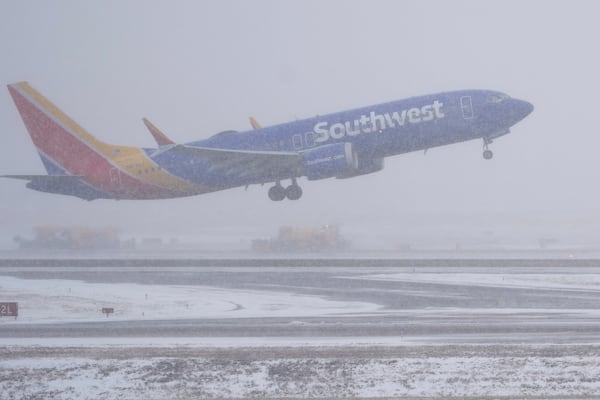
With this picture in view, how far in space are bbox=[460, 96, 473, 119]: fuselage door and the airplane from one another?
1.9 inches

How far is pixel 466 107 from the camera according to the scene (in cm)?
4462

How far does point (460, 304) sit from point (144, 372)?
1491cm

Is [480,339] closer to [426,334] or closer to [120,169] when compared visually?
[426,334]

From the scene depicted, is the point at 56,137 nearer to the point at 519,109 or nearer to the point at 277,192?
the point at 277,192

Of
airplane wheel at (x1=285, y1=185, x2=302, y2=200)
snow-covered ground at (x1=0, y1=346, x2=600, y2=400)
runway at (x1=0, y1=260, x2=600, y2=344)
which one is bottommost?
snow-covered ground at (x1=0, y1=346, x2=600, y2=400)

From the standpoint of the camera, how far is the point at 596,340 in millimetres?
23297

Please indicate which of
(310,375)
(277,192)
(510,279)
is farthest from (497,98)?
(310,375)

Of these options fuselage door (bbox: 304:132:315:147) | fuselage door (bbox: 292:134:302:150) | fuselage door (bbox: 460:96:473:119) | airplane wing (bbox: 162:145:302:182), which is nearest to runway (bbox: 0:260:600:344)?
airplane wing (bbox: 162:145:302:182)

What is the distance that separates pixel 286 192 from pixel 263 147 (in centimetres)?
360

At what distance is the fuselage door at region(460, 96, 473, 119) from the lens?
44.5m

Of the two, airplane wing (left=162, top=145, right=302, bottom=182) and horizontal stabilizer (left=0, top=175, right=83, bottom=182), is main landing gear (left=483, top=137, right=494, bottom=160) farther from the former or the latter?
horizontal stabilizer (left=0, top=175, right=83, bottom=182)

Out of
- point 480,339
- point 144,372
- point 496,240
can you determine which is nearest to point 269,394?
point 144,372

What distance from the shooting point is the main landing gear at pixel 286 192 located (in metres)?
50.1

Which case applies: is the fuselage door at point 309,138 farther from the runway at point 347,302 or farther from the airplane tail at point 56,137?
the airplane tail at point 56,137
